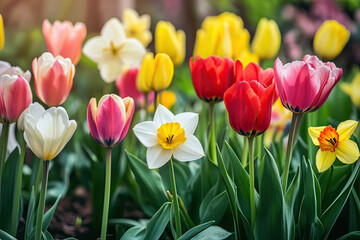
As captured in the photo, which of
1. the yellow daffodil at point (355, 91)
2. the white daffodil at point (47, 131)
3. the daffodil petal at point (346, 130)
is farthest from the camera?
the yellow daffodil at point (355, 91)

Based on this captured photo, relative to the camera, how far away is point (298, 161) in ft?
3.89

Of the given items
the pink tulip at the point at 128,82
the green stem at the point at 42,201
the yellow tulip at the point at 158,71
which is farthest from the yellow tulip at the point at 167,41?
the green stem at the point at 42,201

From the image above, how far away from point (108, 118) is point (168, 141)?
0.11 meters

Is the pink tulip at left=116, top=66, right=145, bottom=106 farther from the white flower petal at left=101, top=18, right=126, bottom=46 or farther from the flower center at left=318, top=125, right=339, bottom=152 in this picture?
the flower center at left=318, top=125, right=339, bottom=152

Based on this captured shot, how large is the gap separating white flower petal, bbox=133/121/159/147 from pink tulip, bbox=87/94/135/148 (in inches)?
1.1

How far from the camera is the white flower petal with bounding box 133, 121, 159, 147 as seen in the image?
0.85 m

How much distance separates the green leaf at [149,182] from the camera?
105 cm

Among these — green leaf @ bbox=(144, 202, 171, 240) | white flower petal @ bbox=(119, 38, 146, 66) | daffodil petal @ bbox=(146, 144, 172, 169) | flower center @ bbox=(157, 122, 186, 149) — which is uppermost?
white flower petal @ bbox=(119, 38, 146, 66)

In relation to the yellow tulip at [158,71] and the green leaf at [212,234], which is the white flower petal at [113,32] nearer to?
the yellow tulip at [158,71]

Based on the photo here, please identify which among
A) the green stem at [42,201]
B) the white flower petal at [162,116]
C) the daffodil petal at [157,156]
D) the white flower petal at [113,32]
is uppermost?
the white flower petal at [113,32]

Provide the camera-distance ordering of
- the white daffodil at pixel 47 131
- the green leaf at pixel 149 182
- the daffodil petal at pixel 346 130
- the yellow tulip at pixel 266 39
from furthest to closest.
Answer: the yellow tulip at pixel 266 39 → the green leaf at pixel 149 182 → the daffodil petal at pixel 346 130 → the white daffodil at pixel 47 131

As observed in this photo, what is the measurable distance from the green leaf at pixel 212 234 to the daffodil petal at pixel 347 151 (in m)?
0.25

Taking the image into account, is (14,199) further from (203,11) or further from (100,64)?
(203,11)

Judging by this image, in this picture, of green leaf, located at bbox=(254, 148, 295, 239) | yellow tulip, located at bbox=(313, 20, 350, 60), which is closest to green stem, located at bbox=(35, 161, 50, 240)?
green leaf, located at bbox=(254, 148, 295, 239)
